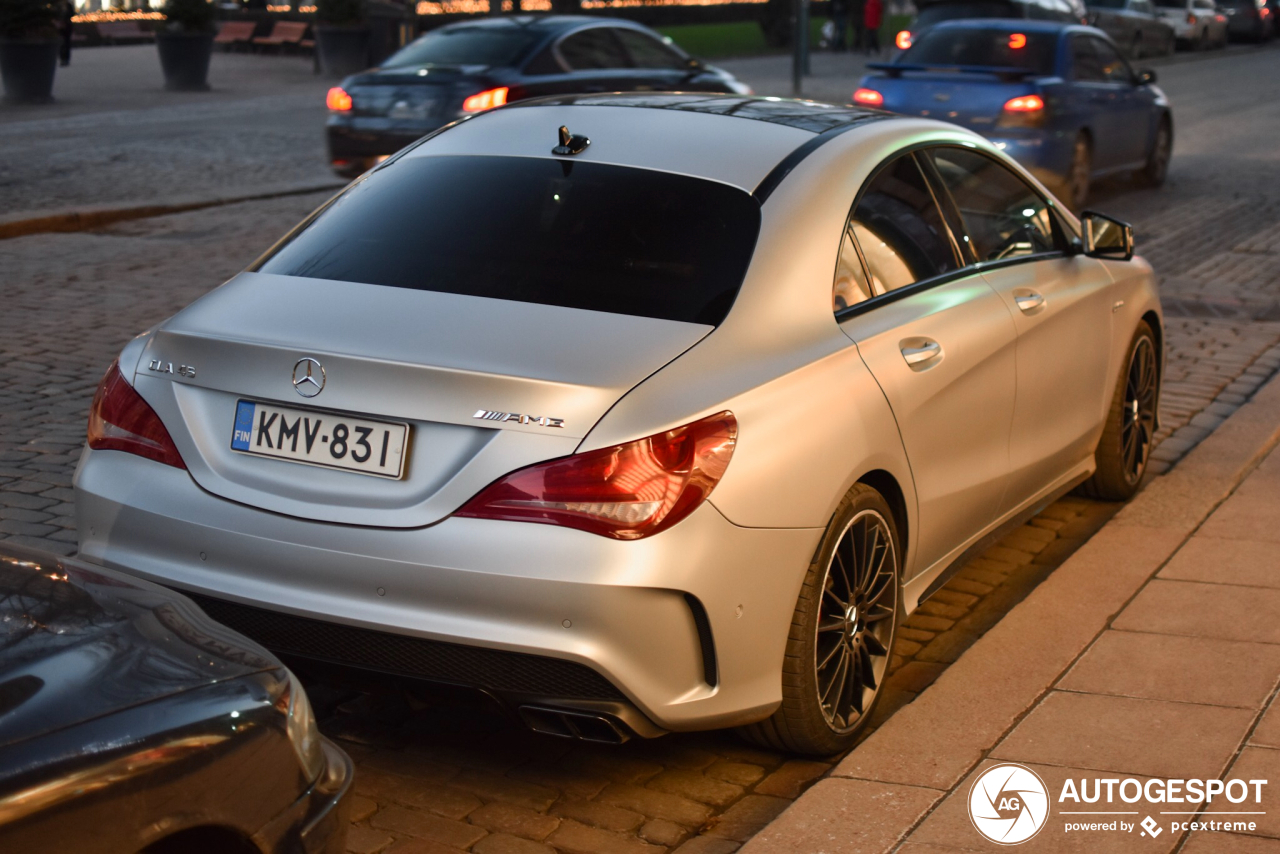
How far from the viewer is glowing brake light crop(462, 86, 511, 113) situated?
13.5m

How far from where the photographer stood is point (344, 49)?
31.0m

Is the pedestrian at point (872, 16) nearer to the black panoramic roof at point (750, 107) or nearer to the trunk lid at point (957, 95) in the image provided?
the trunk lid at point (957, 95)

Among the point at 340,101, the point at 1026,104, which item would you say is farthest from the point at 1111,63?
the point at 340,101

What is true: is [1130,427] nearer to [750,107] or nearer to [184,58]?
[750,107]

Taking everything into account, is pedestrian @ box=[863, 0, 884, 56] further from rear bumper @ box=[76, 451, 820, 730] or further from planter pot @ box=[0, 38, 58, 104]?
rear bumper @ box=[76, 451, 820, 730]

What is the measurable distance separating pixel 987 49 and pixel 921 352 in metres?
11.1

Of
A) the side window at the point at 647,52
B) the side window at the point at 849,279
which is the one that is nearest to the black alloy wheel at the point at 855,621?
the side window at the point at 849,279

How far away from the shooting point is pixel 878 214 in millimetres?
4402

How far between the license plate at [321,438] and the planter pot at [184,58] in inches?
1020

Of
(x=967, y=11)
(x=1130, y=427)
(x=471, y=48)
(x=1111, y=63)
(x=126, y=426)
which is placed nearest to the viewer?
(x=126, y=426)

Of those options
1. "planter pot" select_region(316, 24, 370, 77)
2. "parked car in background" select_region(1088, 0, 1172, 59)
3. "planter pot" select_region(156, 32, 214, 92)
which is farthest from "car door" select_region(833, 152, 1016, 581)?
"parked car in background" select_region(1088, 0, 1172, 59)

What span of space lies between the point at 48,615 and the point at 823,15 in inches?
2305

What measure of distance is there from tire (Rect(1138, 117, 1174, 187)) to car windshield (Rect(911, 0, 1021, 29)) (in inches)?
93.2

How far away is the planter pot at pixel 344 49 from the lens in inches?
1212
